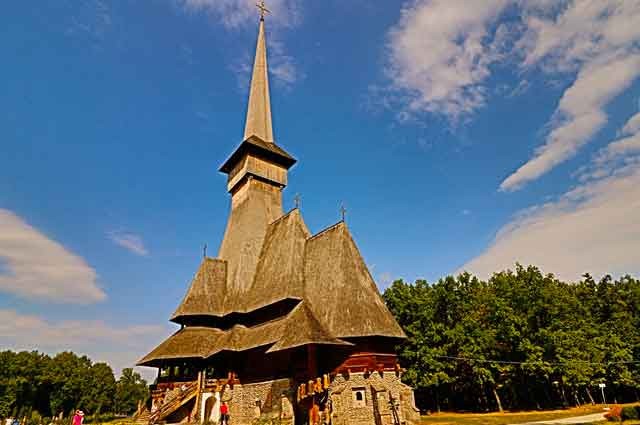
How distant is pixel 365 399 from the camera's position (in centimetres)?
1748

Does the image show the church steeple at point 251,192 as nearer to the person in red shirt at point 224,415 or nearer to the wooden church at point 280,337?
the wooden church at point 280,337

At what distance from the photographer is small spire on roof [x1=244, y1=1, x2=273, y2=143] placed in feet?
108

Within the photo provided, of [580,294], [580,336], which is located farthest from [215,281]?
[580,294]

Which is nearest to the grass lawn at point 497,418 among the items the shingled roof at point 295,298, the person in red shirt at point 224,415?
the shingled roof at point 295,298

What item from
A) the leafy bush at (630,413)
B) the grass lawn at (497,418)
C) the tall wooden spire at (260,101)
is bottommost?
the grass lawn at (497,418)

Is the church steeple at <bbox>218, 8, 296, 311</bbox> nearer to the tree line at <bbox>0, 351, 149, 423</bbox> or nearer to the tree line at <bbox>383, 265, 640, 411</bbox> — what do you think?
the tree line at <bbox>383, 265, 640, 411</bbox>

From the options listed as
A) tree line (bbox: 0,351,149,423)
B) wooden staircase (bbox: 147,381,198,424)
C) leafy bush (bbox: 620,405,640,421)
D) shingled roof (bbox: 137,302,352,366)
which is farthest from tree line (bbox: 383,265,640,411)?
tree line (bbox: 0,351,149,423)

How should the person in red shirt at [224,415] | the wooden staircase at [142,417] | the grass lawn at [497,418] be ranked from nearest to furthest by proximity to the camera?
the person in red shirt at [224,415] → the grass lawn at [497,418] → the wooden staircase at [142,417]

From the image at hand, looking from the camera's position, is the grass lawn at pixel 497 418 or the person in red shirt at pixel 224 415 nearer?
the person in red shirt at pixel 224 415

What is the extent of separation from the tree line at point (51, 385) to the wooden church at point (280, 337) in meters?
38.9

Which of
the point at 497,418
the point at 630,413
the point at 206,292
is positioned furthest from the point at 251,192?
the point at 630,413

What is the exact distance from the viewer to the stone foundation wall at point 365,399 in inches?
667

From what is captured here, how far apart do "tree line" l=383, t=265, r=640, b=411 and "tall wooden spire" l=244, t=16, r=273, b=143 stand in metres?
20.8

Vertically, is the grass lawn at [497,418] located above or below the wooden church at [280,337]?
below
